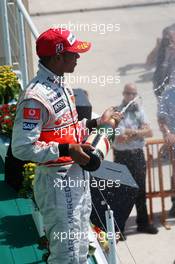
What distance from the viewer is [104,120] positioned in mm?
3465

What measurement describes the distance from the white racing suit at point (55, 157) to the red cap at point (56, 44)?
88 millimetres

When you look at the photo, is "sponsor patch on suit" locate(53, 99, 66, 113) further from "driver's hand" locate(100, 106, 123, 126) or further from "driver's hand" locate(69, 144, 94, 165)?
"driver's hand" locate(100, 106, 123, 126)

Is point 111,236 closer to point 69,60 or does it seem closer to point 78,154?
point 78,154

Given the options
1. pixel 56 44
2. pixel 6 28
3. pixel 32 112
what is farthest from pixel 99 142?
pixel 6 28

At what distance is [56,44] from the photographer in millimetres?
3170

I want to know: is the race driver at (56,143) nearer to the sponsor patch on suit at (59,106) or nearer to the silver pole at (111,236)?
the sponsor patch on suit at (59,106)

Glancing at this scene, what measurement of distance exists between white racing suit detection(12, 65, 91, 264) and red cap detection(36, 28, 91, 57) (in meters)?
0.09

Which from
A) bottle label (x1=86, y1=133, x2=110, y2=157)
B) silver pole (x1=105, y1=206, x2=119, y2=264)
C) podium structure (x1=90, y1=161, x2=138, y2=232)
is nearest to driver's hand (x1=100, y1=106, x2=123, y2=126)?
bottle label (x1=86, y1=133, x2=110, y2=157)

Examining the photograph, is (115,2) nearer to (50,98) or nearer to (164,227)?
(164,227)

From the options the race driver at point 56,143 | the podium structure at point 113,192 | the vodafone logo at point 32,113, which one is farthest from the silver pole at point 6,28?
the vodafone logo at point 32,113

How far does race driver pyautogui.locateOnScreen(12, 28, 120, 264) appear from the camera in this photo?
10.2ft

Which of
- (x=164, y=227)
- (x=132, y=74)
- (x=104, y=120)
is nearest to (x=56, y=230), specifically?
(x=104, y=120)

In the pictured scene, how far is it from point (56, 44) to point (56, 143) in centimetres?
42

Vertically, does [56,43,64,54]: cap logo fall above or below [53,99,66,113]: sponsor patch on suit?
above
